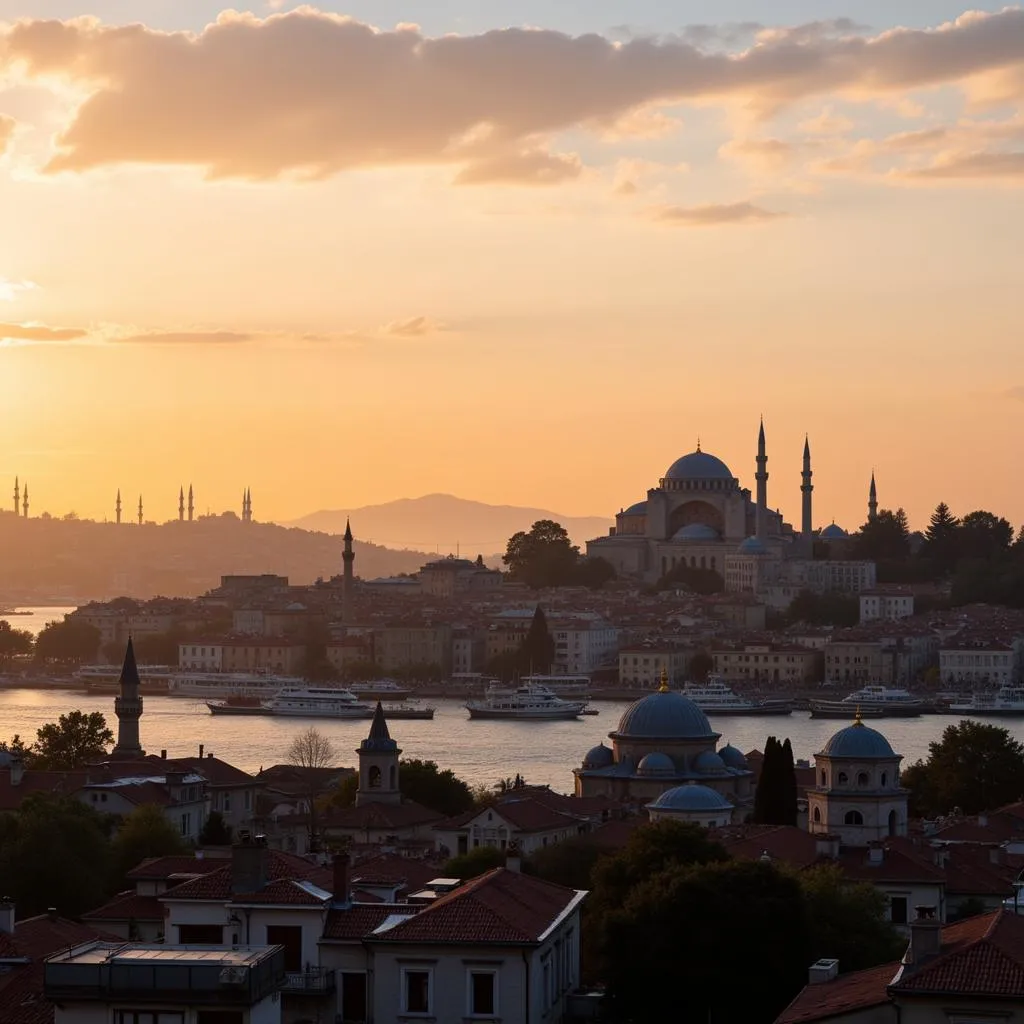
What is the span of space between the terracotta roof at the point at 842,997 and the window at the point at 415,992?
3.79ft

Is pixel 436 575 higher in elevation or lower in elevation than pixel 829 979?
higher

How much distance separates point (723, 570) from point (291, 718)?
21.7 meters

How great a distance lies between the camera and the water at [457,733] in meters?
35.5

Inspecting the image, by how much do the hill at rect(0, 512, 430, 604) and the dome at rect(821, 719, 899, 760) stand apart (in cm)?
13329

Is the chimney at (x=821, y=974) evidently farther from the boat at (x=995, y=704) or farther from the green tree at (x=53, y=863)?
the boat at (x=995, y=704)

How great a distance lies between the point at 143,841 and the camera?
16391mm

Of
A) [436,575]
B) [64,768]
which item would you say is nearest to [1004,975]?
[64,768]

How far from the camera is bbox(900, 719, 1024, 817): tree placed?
75.7 ft

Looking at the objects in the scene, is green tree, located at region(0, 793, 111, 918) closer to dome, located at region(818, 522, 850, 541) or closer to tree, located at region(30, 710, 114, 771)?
tree, located at region(30, 710, 114, 771)

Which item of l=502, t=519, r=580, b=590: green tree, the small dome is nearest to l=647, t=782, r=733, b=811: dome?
the small dome

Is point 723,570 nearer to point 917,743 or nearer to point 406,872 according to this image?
point 917,743

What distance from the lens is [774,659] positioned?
5847cm

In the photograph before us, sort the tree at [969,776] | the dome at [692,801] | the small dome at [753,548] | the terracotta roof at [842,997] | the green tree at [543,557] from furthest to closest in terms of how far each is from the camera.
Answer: the green tree at [543,557], the small dome at [753,548], the tree at [969,776], the dome at [692,801], the terracotta roof at [842,997]

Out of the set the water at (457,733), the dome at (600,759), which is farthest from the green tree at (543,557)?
the dome at (600,759)
